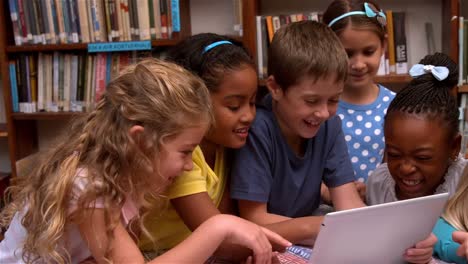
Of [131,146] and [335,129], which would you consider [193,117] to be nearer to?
[131,146]

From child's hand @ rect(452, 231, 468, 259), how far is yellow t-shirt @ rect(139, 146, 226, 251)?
0.48 metres

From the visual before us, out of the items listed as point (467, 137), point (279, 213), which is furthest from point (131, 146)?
point (467, 137)

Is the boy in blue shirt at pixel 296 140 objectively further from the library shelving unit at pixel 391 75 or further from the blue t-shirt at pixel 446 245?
the library shelving unit at pixel 391 75

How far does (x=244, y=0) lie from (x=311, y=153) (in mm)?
1215

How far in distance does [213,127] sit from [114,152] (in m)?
0.27

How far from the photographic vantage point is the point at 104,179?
0.88 meters

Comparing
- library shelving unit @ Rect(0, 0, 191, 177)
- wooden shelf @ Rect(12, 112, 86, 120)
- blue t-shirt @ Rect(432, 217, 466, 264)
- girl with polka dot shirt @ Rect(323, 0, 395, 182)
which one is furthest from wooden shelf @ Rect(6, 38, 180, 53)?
blue t-shirt @ Rect(432, 217, 466, 264)

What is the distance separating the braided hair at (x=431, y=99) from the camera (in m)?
1.15

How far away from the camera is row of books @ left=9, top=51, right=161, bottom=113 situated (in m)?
2.54

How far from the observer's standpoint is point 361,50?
1657 millimetres

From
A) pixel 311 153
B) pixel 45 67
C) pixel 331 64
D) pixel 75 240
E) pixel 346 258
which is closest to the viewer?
pixel 346 258

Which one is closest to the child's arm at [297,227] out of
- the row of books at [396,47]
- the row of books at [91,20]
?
the row of books at [396,47]

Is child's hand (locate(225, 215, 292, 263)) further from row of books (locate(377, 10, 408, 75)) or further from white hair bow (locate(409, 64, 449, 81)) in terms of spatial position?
row of books (locate(377, 10, 408, 75))

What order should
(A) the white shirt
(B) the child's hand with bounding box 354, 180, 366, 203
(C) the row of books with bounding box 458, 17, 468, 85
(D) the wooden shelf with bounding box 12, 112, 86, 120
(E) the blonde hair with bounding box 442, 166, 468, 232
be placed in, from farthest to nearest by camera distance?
(D) the wooden shelf with bounding box 12, 112, 86, 120, (C) the row of books with bounding box 458, 17, 468, 85, (B) the child's hand with bounding box 354, 180, 366, 203, (E) the blonde hair with bounding box 442, 166, 468, 232, (A) the white shirt
